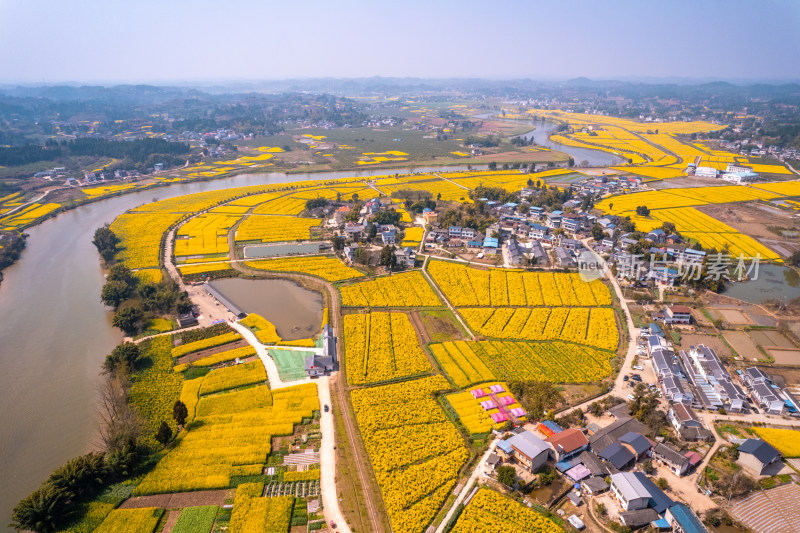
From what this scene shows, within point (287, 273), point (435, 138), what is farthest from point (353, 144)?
point (287, 273)

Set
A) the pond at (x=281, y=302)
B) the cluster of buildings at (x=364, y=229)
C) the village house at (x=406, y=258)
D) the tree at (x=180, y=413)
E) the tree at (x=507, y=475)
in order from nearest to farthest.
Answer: the tree at (x=507, y=475) < the tree at (x=180, y=413) < the pond at (x=281, y=302) < the village house at (x=406, y=258) < the cluster of buildings at (x=364, y=229)

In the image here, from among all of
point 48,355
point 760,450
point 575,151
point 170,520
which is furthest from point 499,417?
point 575,151

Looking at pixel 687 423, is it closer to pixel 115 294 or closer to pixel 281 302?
pixel 281 302

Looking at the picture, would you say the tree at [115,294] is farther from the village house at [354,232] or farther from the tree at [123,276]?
the village house at [354,232]

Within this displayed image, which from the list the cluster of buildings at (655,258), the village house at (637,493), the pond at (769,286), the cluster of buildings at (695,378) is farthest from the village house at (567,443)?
the pond at (769,286)

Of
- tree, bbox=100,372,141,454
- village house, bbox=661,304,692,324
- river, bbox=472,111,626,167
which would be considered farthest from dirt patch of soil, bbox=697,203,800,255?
tree, bbox=100,372,141,454

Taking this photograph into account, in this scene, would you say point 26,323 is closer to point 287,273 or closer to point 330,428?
point 287,273
